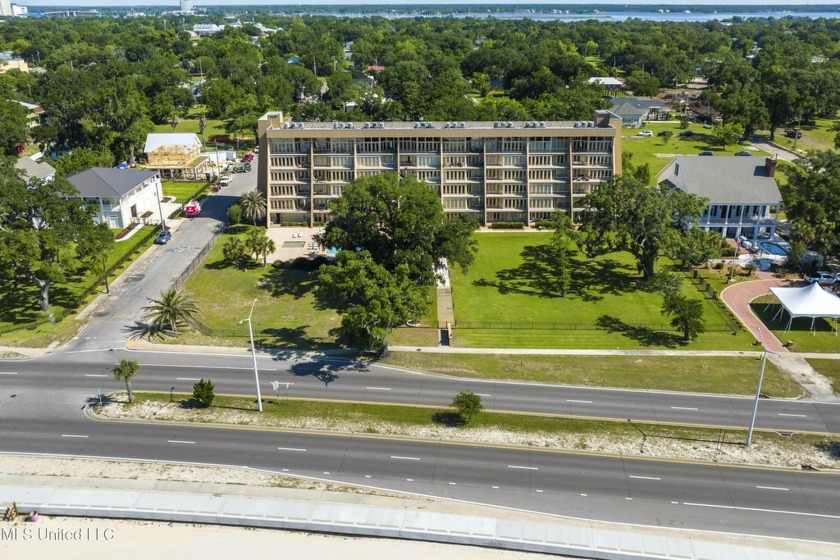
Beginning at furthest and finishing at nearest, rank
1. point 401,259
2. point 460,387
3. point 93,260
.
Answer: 1. point 93,260
2. point 401,259
3. point 460,387

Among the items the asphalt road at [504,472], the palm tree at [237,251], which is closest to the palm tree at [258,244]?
the palm tree at [237,251]

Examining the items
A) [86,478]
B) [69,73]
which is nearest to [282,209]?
[86,478]

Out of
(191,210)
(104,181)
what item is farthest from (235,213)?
(104,181)

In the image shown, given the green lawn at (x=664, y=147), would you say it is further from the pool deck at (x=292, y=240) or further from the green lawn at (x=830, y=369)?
the green lawn at (x=830, y=369)

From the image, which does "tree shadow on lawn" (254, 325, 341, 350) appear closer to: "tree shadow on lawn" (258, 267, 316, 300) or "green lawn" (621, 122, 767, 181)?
"tree shadow on lawn" (258, 267, 316, 300)

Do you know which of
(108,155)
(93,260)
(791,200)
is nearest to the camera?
(93,260)

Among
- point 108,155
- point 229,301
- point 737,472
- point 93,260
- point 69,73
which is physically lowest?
point 737,472

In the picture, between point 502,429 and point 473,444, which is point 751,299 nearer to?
point 502,429

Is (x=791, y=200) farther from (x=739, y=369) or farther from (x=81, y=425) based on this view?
(x=81, y=425)
